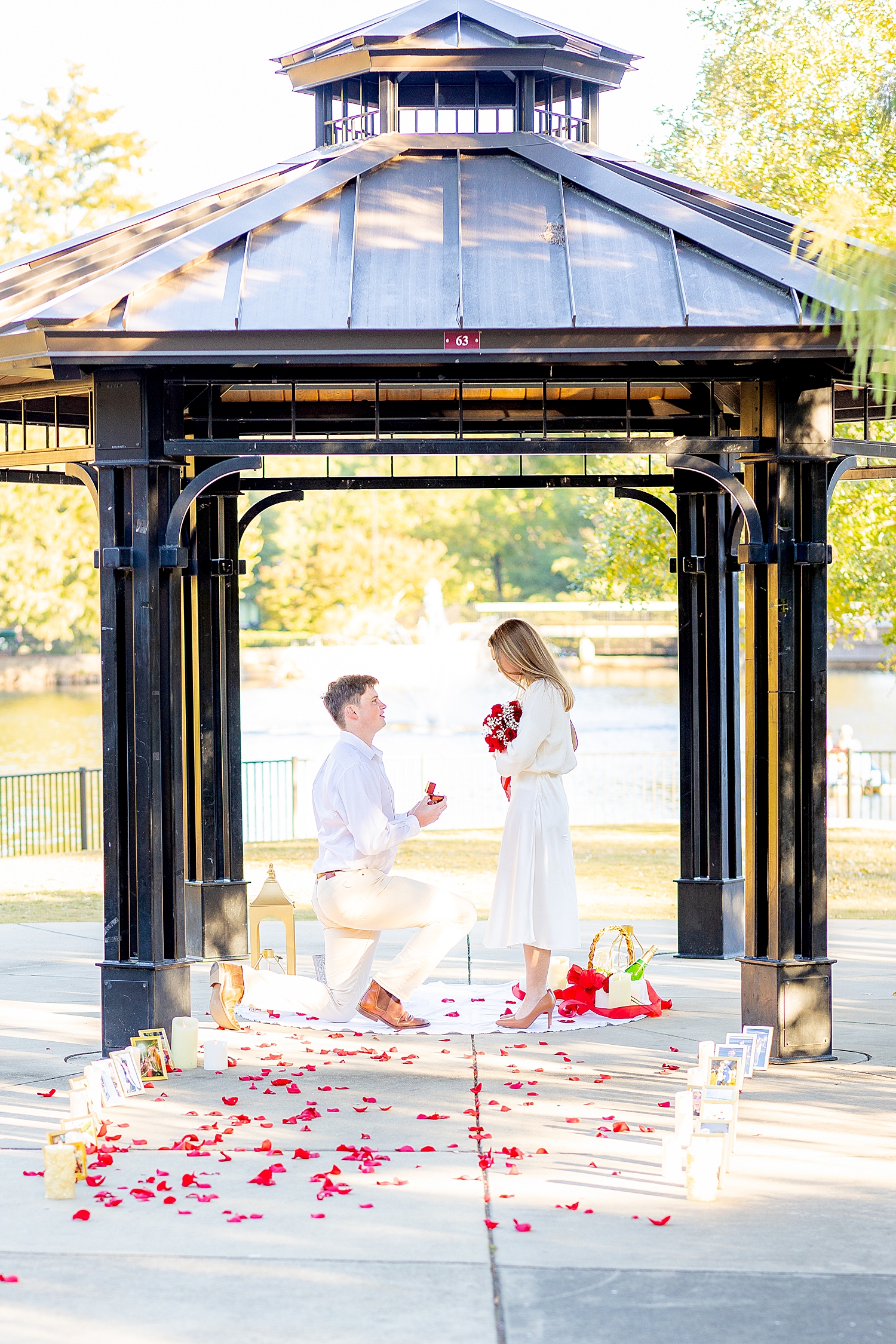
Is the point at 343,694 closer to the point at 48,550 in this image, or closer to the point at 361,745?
the point at 361,745

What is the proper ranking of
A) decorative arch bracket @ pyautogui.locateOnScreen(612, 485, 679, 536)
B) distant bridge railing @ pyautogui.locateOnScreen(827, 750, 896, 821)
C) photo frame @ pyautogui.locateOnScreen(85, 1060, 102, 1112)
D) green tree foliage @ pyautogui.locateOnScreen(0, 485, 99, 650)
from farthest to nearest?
green tree foliage @ pyautogui.locateOnScreen(0, 485, 99, 650)
distant bridge railing @ pyautogui.locateOnScreen(827, 750, 896, 821)
decorative arch bracket @ pyautogui.locateOnScreen(612, 485, 679, 536)
photo frame @ pyautogui.locateOnScreen(85, 1060, 102, 1112)

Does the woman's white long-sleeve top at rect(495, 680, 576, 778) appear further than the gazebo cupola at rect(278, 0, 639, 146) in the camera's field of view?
No

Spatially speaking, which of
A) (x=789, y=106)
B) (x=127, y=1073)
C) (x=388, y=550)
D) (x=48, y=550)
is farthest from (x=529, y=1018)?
(x=388, y=550)

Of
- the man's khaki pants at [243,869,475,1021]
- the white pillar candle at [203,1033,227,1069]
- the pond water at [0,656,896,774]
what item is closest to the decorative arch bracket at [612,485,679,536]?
the man's khaki pants at [243,869,475,1021]

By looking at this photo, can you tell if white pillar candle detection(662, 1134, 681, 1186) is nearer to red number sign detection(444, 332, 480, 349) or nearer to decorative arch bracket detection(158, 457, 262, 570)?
red number sign detection(444, 332, 480, 349)

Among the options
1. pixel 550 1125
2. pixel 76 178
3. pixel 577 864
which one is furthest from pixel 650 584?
pixel 76 178

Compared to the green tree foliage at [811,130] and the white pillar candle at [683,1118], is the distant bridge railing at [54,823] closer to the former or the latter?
the green tree foliage at [811,130]

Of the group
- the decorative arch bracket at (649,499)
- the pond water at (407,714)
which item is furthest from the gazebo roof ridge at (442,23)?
the pond water at (407,714)

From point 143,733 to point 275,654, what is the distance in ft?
153

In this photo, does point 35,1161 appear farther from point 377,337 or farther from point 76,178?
point 76,178

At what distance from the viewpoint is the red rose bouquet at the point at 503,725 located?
8.23 m

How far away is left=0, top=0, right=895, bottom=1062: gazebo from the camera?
6891 millimetres

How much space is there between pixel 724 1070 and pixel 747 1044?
915 mm

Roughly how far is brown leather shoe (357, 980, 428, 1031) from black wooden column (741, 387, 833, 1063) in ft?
6.20
